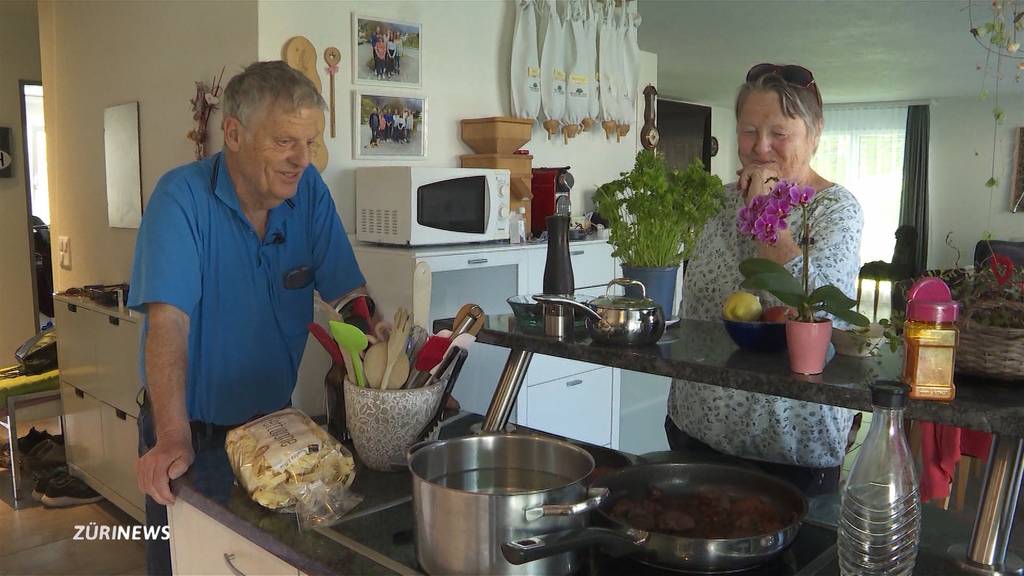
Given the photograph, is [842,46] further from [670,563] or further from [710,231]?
[670,563]

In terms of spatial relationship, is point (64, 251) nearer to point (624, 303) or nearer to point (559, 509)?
point (624, 303)

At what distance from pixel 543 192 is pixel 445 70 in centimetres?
71

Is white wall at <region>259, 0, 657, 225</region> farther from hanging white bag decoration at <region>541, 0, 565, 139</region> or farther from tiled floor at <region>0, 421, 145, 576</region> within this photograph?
tiled floor at <region>0, 421, 145, 576</region>

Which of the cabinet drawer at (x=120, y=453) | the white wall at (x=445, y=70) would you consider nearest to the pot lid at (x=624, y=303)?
the white wall at (x=445, y=70)

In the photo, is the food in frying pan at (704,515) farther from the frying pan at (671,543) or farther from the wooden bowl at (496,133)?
the wooden bowl at (496,133)

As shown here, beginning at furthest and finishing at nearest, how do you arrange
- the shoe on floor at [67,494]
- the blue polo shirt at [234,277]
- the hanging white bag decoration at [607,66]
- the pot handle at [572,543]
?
the hanging white bag decoration at [607,66] → the shoe on floor at [67,494] → the blue polo shirt at [234,277] → the pot handle at [572,543]

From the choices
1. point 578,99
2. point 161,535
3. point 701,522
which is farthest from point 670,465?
point 578,99

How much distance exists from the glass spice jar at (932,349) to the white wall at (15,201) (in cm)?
554

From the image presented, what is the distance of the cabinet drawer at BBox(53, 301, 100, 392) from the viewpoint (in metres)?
3.61

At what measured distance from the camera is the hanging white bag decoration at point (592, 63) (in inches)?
157

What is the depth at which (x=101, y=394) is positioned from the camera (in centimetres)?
357

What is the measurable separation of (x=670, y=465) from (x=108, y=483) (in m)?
3.15

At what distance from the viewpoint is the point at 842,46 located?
20.8 ft

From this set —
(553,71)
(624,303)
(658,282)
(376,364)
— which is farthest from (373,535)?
(553,71)
